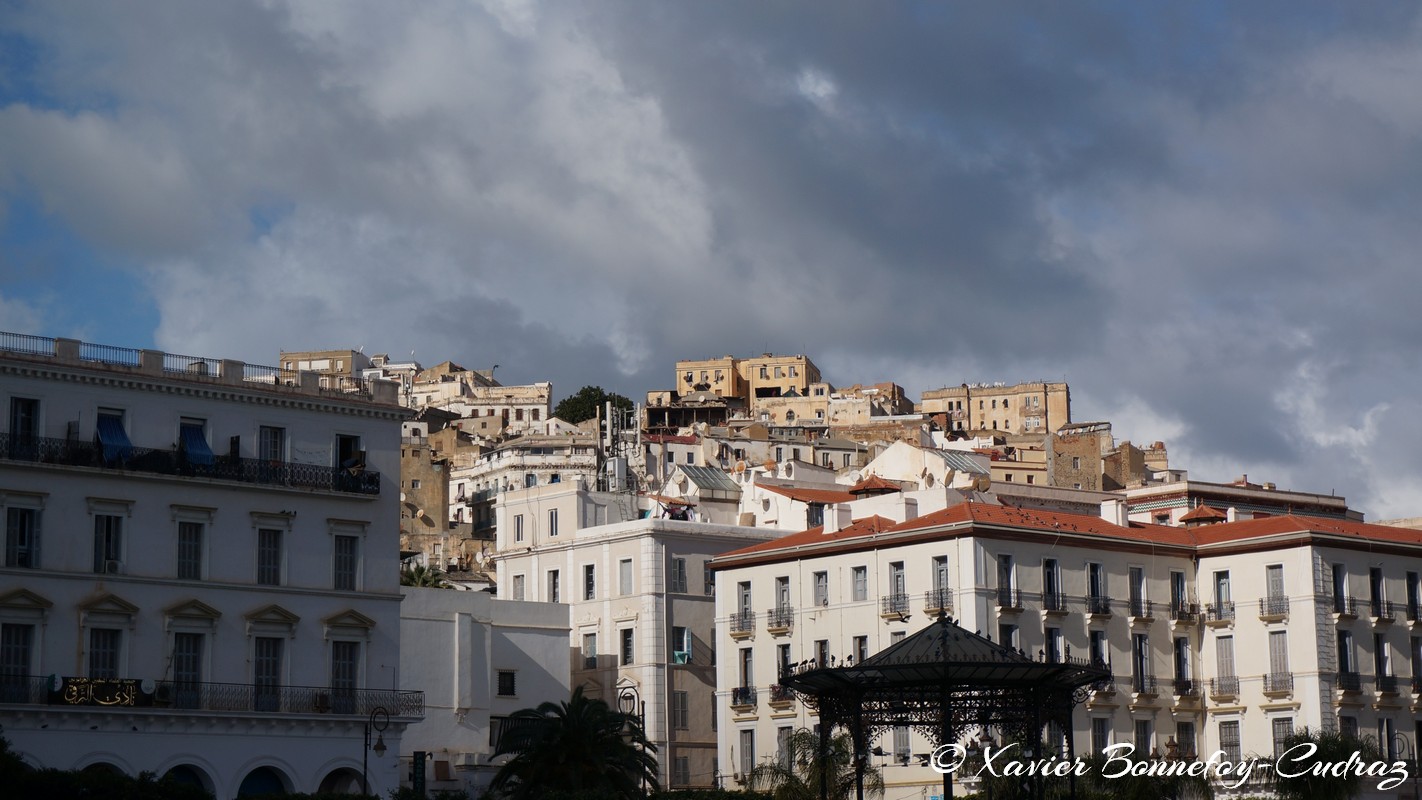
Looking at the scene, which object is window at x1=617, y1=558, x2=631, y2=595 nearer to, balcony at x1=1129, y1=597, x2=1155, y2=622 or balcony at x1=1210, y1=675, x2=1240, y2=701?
balcony at x1=1129, y1=597, x2=1155, y2=622

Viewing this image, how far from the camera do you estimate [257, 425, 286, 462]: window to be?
240 feet

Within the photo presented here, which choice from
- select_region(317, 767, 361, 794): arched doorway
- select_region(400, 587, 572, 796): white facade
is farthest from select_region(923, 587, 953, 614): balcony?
select_region(317, 767, 361, 794): arched doorway

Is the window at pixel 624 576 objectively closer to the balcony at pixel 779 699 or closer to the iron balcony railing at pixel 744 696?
the iron balcony railing at pixel 744 696

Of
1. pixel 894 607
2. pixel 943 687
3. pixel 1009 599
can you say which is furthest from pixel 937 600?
pixel 943 687

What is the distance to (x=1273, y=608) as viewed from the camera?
87375 millimetres

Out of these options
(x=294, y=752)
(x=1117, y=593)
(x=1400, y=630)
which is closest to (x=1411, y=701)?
(x=1400, y=630)

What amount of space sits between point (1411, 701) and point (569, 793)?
134 ft

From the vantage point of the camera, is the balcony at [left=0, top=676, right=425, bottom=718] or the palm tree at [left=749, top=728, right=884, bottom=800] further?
the palm tree at [left=749, top=728, right=884, bottom=800]

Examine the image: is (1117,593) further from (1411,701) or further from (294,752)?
(294,752)

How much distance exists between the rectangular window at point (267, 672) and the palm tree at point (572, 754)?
8.18 metres

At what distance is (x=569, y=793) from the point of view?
63.8 m

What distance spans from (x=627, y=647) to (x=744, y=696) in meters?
6.81

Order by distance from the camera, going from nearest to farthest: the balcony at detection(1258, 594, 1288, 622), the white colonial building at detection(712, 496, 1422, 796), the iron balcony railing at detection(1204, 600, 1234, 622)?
the white colonial building at detection(712, 496, 1422, 796) < the balcony at detection(1258, 594, 1288, 622) < the iron balcony railing at detection(1204, 600, 1234, 622)

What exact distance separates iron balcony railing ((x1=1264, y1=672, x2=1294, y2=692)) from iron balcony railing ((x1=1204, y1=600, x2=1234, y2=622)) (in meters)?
3.18
